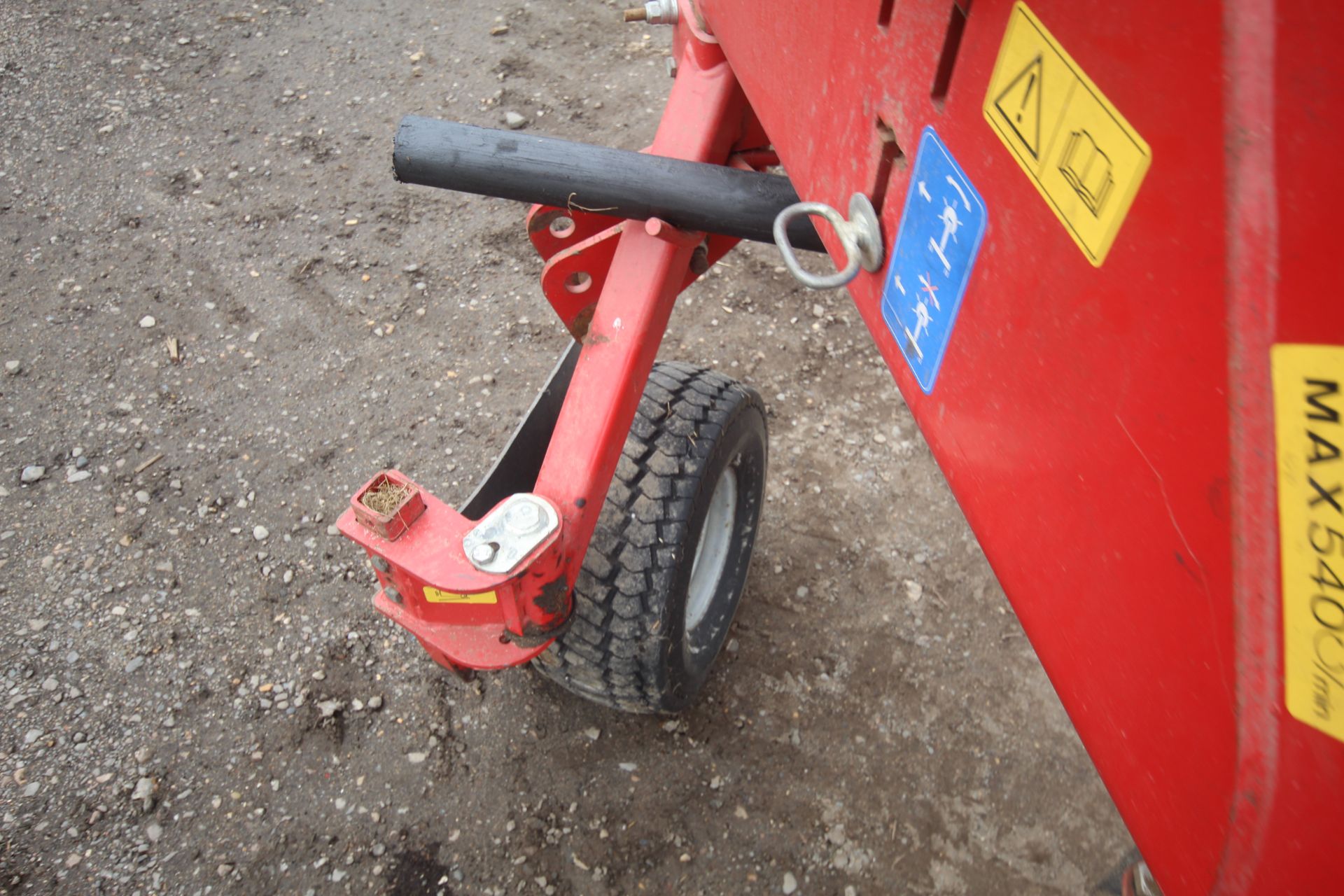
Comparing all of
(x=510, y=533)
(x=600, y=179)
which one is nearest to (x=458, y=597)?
(x=510, y=533)

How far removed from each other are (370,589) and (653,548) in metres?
1.05

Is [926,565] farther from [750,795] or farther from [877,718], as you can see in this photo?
[750,795]

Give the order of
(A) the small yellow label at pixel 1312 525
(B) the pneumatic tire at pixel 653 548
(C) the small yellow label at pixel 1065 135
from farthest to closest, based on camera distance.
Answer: (B) the pneumatic tire at pixel 653 548, (C) the small yellow label at pixel 1065 135, (A) the small yellow label at pixel 1312 525

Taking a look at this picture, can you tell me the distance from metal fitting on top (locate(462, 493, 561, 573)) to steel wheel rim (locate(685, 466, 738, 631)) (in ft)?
2.77

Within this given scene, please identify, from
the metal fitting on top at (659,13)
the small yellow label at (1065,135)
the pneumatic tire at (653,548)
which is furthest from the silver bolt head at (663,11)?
the small yellow label at (1065,135)

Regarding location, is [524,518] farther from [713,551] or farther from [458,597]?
[713,551]

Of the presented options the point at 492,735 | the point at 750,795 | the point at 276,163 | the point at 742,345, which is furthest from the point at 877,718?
the point at 276,163

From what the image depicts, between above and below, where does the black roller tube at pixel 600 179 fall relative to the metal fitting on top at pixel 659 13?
below

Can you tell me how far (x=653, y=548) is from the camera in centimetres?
164

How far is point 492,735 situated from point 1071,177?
1.82m

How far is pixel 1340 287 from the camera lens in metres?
0.46

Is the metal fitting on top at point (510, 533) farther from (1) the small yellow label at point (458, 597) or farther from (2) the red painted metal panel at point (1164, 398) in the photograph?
(2) the red painted metal panel at point (1164, 398)

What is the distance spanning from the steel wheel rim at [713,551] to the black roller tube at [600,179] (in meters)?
0.86

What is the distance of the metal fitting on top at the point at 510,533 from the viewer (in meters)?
1.31
